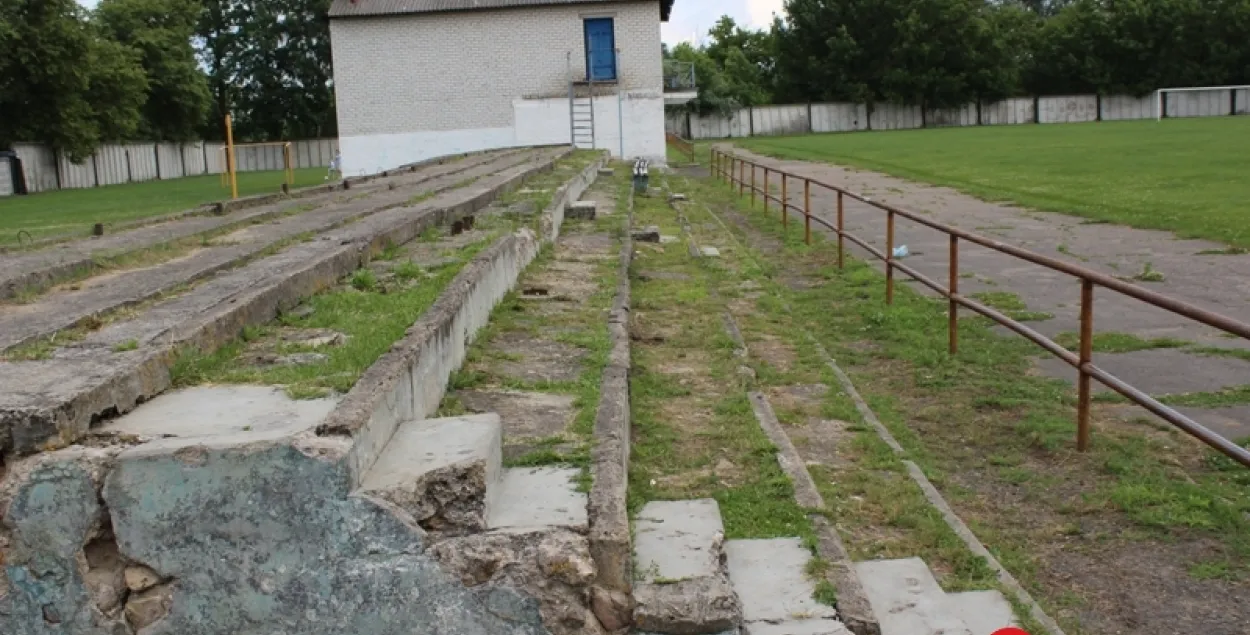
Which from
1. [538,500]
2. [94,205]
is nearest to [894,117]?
[94,205]

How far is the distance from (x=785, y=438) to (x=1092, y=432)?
1876mm

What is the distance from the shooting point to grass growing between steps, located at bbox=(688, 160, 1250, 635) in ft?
14.9

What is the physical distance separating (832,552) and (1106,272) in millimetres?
8952

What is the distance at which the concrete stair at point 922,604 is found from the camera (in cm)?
397

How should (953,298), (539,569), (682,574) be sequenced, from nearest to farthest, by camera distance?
(539,569) → (682,574) → (953,298)

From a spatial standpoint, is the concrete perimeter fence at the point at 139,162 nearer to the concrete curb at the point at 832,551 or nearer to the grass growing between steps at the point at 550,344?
the grass growing between steps at the point at 550,344

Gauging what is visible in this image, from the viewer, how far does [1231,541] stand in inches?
193

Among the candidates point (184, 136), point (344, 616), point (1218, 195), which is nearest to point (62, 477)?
point (344, 616)

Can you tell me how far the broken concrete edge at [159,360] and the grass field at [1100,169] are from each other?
10604 millimetres

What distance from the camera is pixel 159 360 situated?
4188mm

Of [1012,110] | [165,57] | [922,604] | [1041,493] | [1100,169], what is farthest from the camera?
[1012,110]

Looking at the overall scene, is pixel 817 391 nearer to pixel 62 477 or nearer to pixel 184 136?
pixel 62 477

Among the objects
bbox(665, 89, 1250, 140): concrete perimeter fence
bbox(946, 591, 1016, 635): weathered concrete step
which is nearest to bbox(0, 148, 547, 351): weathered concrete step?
bbox(946, 591, 1016, 635): weathered concrete step

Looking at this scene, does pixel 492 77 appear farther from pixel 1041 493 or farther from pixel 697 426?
pixel 1041 493
